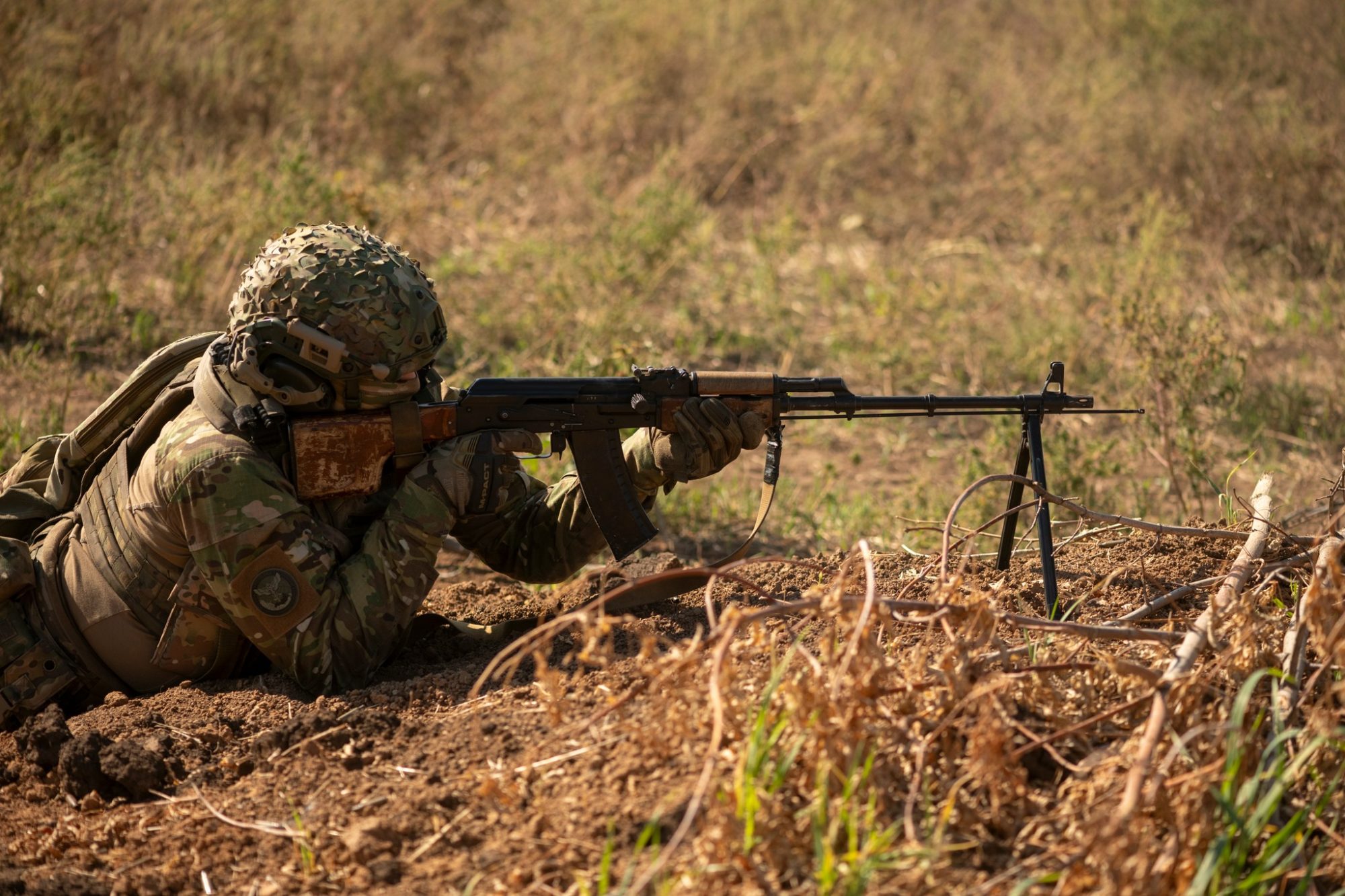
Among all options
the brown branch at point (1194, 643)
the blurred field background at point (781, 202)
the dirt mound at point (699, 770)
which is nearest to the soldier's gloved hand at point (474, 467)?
the dirt mound at point (699, 770)

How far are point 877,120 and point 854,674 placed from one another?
8.86 meters

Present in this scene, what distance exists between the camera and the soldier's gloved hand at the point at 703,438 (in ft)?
12.1

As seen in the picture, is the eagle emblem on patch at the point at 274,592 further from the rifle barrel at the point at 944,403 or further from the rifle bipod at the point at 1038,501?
the rifle bipod at the point at 1038,501

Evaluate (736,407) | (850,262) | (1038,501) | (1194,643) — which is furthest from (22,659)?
(850,262)

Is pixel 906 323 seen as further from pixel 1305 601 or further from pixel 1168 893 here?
pixel 1168 893

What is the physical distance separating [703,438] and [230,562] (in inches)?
55.4

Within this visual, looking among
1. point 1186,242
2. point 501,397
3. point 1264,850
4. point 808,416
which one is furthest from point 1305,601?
point 1186,242

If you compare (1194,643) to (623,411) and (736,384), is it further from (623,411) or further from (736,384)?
(623,411)

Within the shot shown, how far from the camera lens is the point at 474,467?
3590mm

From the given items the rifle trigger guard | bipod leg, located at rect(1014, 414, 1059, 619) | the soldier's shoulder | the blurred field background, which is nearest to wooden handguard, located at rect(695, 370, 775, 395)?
the rifle trigger guard

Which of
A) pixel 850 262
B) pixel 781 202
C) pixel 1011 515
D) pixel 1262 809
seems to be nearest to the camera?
pixel 1262 809

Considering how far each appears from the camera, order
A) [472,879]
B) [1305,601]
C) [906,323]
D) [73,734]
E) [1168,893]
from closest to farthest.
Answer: [1168,893]
[472,879]
[1305,601]
[73,734]
[906,323]

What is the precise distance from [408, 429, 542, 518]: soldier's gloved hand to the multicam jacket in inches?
Result: 1.2

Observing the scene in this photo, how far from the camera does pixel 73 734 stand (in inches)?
127
